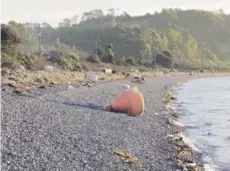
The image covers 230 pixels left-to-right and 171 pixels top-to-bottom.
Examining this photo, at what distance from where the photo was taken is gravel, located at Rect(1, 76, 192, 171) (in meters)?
8.03

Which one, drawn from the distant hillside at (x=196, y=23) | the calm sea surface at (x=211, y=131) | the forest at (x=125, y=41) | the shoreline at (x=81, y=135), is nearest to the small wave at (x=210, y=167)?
the calm sea surface at (x=211, y=131)

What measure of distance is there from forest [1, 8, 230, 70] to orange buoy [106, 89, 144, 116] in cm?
1285

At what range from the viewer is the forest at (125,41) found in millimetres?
37625

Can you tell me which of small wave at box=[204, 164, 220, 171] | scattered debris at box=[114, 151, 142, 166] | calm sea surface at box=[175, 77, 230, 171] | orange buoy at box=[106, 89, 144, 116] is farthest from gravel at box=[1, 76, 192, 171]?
calm sea surface at box=[175, 77, 230, 171]

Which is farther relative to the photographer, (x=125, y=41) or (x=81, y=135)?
(x=125, y=41)

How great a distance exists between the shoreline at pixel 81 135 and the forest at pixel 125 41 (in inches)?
542

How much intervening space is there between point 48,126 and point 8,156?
10.5 feet

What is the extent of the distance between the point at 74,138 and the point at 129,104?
19.4ft

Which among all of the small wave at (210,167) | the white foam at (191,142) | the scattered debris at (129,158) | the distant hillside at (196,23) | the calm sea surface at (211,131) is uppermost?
the distant hillside at (196,23)

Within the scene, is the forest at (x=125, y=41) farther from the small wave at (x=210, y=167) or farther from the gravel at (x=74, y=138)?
the small wave at (x=210, y=167)

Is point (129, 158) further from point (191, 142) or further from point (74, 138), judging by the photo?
point (191, 142)

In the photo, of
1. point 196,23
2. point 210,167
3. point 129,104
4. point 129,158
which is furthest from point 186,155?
point 196,23

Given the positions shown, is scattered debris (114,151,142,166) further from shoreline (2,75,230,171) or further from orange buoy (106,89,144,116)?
orange buoy (106,89,144,116)

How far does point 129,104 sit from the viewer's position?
1589 centimetres
